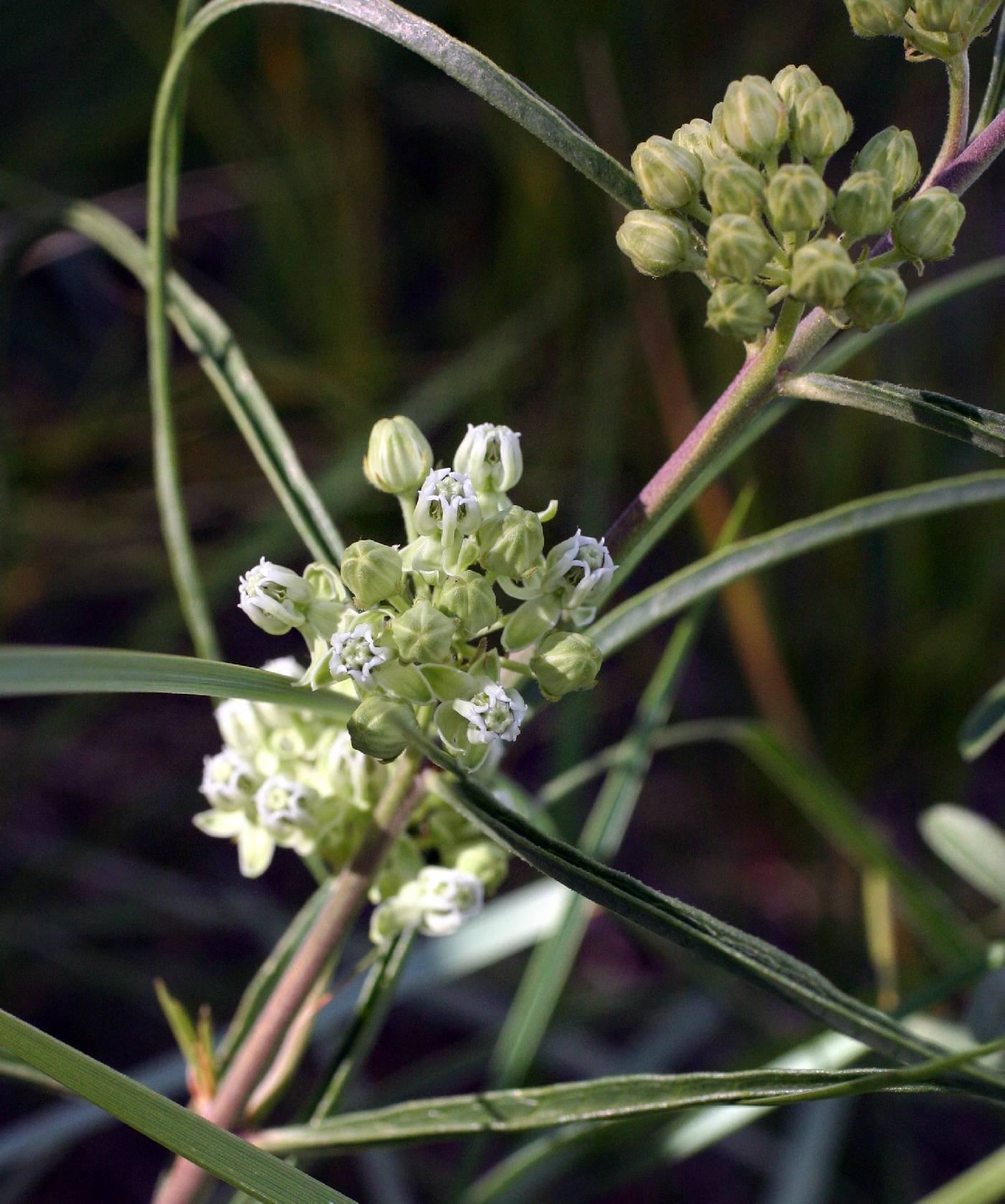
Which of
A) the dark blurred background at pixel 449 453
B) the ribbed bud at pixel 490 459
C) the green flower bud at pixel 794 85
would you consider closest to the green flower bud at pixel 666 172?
the green flower bud at pixel 794 85

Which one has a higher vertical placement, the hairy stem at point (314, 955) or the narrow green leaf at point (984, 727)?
the narrow green leaf at point (984, 727)

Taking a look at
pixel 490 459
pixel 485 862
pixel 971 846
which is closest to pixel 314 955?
pixel 485 862

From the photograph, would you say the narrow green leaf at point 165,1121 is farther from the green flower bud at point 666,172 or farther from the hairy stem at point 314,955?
the green flower bud at point 666,172

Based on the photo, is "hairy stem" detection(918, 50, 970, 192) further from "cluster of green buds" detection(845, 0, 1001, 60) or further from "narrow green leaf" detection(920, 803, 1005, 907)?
"narrow green leaf" detection(920, 803, 1005, 907)

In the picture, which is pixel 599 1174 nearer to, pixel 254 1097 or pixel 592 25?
pixel 254 1097

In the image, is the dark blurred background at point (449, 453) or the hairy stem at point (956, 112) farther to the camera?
the dark blurred background at point (449, 453)

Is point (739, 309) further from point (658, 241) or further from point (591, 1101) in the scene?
point (591, 1101)

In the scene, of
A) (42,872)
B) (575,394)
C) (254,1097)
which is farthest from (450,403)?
(254,1097)
